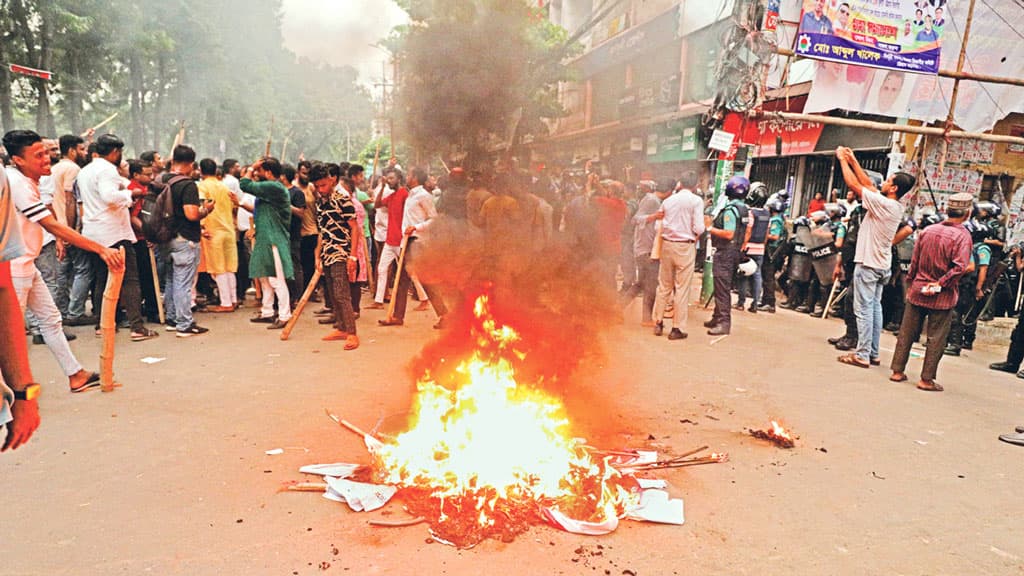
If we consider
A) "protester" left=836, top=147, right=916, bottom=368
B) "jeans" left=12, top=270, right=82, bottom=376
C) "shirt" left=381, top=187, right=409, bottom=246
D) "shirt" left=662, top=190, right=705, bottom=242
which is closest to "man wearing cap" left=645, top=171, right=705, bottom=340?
"shirt" left=662, top=190, right=705, bottom=242

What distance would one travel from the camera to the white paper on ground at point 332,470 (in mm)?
3596

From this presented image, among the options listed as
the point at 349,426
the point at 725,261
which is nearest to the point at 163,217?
the point at 349,426

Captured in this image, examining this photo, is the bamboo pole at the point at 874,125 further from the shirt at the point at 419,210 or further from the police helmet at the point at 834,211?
the shirt at the point at 419,210

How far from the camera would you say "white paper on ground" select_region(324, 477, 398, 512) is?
10.7 ft

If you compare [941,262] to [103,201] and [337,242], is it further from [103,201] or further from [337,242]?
[103,201]

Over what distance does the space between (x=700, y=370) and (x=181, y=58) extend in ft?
87.6

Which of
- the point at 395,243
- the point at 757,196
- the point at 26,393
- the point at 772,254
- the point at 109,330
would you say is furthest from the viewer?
the point at 772,254

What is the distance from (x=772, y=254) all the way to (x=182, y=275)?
9513mm

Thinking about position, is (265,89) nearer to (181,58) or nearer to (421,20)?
(181,58)

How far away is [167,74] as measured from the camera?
26.0 metres

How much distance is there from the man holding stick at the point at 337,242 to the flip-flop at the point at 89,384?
7.37ft

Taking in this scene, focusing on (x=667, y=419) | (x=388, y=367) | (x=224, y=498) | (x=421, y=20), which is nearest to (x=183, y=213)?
(x=388, y=367)

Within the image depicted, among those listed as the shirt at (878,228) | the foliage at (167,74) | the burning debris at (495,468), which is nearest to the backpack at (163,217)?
the burning debris at (495,468)

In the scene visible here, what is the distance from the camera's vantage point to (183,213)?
6723mm
